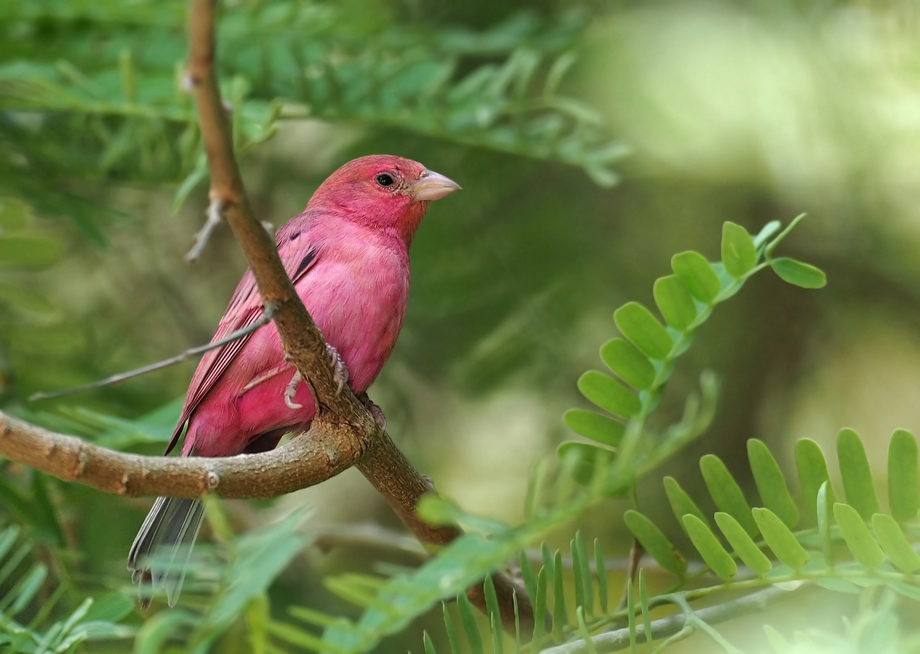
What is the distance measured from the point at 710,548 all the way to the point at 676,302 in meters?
0.54

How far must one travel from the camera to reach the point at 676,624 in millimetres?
2119

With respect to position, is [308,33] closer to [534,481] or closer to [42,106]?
[42,106]

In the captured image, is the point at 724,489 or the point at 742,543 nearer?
the point at 742,543

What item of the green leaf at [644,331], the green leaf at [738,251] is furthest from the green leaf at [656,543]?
the green leaf at [738,251]

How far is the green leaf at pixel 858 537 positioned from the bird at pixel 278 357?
1.18 meters

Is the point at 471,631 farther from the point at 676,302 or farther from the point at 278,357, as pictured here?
the point at 278,357

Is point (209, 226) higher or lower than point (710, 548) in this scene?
higher

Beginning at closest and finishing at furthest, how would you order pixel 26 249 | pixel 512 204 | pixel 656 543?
1. pixel 656 543
2. pixel 26 249
3. pixel 512 204

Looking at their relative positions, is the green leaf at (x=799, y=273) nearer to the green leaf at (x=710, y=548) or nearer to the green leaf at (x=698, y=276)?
the green leaf at (x=698, y=276)

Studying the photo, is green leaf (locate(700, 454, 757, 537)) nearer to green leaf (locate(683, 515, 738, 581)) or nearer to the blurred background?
green leaf (locate(683, 515, 738, 581))

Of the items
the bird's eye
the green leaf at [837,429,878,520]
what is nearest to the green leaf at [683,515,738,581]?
the green leaf at [837,429,878,520]

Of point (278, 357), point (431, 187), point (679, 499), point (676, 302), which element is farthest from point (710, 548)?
point (431, 187)

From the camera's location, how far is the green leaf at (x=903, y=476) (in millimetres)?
1970

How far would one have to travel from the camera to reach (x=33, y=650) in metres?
1.97
